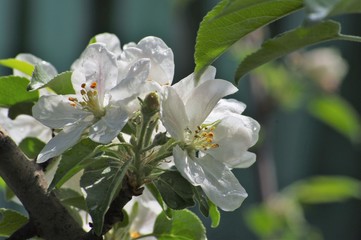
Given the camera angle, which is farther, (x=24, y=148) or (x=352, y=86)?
(x=352, y=86)

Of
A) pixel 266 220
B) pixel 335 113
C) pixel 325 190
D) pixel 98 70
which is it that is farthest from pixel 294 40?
pixel 335 113

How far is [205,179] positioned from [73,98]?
181 mm

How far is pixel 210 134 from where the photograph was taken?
3.00ft

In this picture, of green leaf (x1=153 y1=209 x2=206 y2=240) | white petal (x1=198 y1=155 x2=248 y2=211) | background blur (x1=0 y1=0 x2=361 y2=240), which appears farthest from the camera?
background blur (x1=0 y1=0 x2=361 y2=240)

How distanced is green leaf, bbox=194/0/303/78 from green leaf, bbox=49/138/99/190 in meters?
0.14

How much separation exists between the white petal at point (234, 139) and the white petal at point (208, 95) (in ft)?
0.13

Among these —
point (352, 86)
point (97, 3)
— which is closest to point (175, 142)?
point (97, 3)

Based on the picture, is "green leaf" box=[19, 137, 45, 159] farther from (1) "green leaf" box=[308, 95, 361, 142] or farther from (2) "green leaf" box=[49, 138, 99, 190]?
(1) "green leaf" box=[308, 95, 361, 142]

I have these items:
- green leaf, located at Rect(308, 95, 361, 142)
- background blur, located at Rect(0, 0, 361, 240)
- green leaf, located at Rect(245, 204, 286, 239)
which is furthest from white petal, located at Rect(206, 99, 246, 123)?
background blur, located at Rect(0, 0, 361, 240)

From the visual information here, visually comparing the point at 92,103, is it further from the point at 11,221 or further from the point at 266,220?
the point at 266,220

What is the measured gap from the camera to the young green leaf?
0.76 m

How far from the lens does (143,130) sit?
2.81 feet

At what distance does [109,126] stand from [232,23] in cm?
15

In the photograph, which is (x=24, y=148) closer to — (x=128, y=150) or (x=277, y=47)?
(x=128, y=150)
